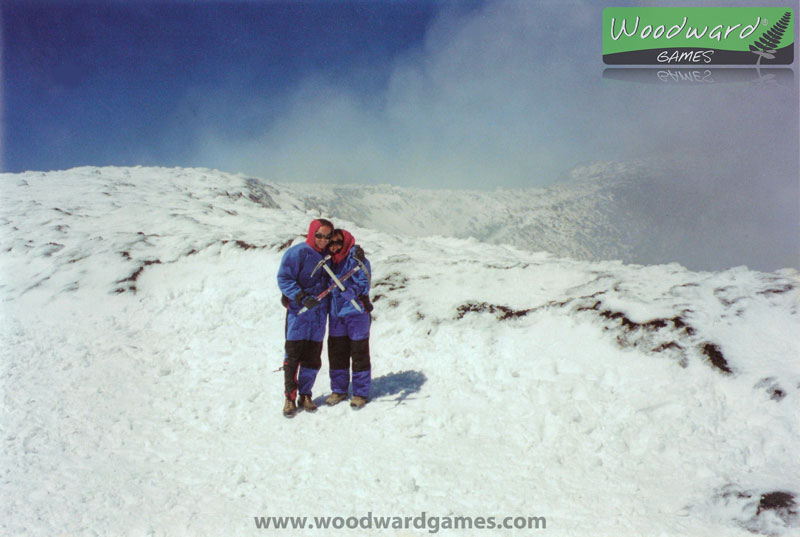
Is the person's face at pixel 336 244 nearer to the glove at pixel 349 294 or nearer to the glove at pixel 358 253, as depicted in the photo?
the glove at pixel 358 253

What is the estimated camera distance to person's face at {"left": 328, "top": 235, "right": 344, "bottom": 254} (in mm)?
5777

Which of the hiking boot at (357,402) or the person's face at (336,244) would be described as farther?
the person's face at (336,244)

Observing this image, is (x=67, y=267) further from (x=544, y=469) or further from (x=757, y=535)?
(x=757, y=535)

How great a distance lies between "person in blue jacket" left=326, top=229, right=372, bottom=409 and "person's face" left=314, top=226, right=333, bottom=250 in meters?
0.09

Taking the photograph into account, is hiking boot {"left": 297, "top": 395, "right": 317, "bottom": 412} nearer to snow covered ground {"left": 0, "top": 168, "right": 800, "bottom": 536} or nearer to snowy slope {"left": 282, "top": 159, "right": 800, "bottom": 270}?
snow covered ground {"left": 0, "top": 168, "right": 800, "bottom": 536}

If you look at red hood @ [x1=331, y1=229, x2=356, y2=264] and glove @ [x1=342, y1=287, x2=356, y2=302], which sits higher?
red hood @ [x1=331, y1=229, x2=356, y2=264]

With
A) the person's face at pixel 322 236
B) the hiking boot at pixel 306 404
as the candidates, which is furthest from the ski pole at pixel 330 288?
the hiking boot at pixel 306 404

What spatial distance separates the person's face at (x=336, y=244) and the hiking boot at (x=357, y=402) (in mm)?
1846

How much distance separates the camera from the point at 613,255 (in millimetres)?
40281

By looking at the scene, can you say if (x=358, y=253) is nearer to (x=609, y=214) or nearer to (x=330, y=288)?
(x=330, y=288)

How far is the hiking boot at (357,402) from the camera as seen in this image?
5625 mm

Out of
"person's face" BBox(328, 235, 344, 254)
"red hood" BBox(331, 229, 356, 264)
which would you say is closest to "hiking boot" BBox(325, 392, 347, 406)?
"red hood" BBox(331, 229, 356, 264)

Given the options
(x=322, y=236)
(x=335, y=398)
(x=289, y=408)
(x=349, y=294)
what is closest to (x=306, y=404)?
(x=289, y=408)

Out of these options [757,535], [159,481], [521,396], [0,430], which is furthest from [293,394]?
[757,535]
